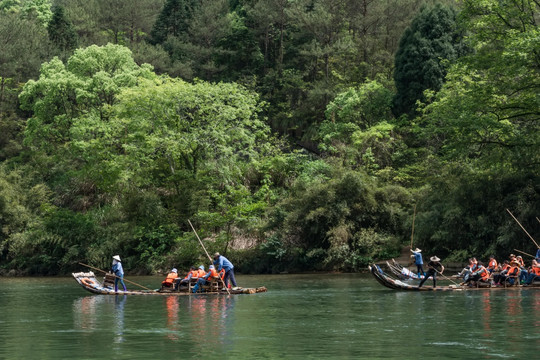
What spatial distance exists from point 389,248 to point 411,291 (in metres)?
14.8

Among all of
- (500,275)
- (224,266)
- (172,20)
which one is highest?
(172,20)

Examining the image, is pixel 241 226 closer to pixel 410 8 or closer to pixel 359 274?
pixel 359 274

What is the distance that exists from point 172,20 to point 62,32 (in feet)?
43.6

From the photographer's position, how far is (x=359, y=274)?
49250 mm

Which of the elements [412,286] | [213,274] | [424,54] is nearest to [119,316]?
[213,274]

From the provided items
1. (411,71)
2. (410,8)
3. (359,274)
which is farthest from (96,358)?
(410,8)

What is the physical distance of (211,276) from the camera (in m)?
36.2

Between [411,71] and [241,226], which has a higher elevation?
[411,71]

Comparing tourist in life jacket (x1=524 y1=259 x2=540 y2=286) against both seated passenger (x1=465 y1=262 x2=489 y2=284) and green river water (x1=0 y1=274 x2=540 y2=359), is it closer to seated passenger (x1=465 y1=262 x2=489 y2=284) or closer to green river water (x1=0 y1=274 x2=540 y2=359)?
seated passenger (x1=465 y1=262 x2=489 y2=284)

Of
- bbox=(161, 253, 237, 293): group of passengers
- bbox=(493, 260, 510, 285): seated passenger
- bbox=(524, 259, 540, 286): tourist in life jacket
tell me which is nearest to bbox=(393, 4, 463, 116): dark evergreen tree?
bbox=(493, 260, 510, 285): seated passenger

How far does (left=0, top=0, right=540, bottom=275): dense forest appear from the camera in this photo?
45.8 metres

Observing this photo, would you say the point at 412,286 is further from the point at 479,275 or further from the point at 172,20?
the point at 172,20

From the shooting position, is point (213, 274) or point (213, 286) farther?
point (213, 286)

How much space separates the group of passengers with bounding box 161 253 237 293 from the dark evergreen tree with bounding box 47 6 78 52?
47.9 metres
